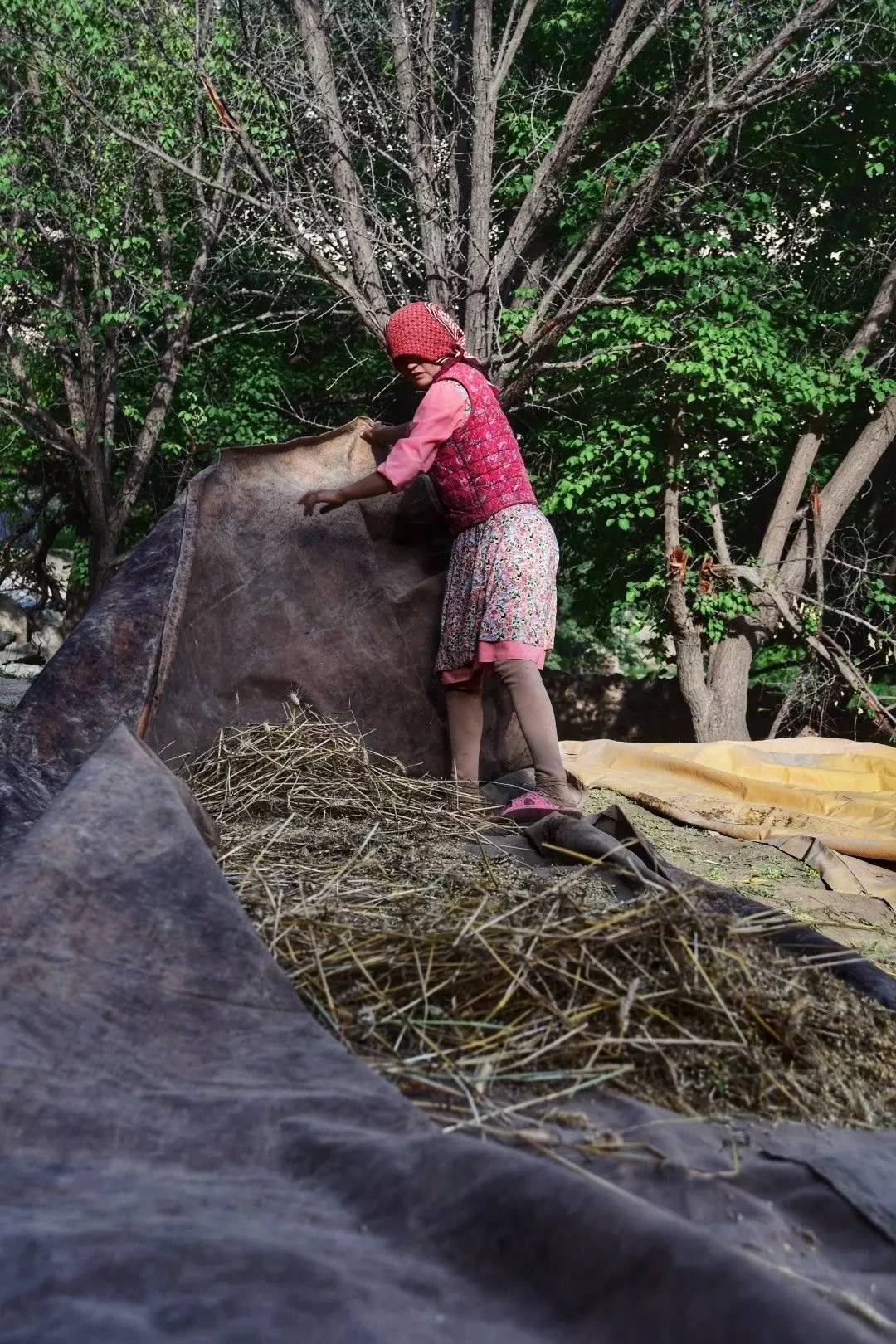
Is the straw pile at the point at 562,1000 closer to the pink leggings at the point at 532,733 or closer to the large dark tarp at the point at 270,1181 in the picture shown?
the large dark tarp at the point at 270,1181

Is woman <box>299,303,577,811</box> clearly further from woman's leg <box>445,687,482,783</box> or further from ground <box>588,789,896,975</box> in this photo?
ground <box>588,789,896,975</box>

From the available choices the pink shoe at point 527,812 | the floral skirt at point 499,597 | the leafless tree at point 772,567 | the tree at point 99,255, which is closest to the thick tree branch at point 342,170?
the tree at point 99,255

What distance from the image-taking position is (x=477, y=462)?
156 inches

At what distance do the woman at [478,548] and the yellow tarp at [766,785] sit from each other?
156 centimetres

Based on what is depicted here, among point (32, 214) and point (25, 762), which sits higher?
point (32, 214)

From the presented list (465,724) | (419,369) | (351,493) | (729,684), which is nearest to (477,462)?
(419,369)

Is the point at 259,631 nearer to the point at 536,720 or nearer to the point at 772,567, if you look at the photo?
the point at 536,720

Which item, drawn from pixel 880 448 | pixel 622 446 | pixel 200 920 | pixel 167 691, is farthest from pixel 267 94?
pixel 200 920

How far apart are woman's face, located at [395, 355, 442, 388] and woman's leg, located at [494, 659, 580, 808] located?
0.98m

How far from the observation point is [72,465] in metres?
12.2

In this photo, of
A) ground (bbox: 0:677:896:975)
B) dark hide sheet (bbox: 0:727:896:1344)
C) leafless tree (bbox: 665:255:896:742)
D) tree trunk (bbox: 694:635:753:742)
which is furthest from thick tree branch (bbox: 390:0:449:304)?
dark hide sheet (bbox: 0:727:896:1344)

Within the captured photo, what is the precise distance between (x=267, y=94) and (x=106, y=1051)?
888 cm

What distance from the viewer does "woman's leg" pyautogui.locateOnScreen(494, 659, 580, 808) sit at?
3.87m

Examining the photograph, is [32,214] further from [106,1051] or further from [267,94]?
[106,1051]
